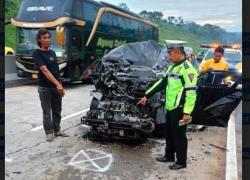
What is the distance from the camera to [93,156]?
612 cm

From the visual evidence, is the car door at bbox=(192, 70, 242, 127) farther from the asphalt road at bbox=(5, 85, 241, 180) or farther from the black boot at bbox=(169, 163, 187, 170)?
the black boot at bbox=(169, 163, 187, 170)

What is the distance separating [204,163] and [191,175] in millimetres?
695

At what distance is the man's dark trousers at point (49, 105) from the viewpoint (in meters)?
6.71

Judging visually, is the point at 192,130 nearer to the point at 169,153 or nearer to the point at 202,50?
the point at 169,153

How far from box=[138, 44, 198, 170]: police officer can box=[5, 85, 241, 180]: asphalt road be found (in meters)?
0.38

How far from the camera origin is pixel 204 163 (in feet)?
20.0

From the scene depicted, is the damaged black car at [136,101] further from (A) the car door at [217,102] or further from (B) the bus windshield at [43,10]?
(B) the bus windshield at [43,10]

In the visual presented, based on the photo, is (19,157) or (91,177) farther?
(19,157)

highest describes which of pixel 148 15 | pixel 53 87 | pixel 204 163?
pixel 148 15

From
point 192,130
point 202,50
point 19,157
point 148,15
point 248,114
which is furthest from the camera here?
point 148,15

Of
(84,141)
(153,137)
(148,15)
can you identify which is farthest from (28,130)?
(148,15)

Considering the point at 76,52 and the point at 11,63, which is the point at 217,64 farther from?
the point at 11,63

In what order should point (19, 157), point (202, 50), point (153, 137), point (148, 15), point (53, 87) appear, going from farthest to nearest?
point (148, 15) → point (202, 50) → point (153, 137) → point (53, 87) → point (19, 157)

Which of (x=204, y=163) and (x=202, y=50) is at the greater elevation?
(x=202, y=50)
